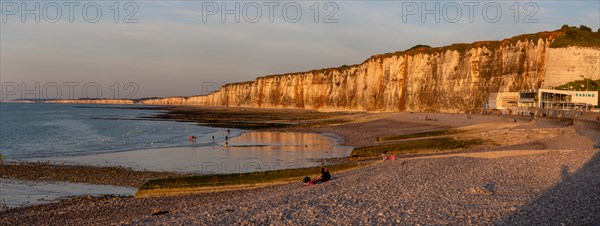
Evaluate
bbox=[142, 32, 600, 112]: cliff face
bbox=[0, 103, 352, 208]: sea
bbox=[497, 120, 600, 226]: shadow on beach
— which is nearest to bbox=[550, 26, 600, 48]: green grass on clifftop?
bbox=[142, 32, 600, 112]: cliff face

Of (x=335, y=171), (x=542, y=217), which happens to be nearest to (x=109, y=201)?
(x=335, y=171)

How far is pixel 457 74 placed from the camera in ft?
279

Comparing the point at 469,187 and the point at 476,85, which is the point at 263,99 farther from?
the point at 469,187

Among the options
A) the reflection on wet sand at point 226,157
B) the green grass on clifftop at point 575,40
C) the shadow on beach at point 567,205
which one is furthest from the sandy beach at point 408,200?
the green grass on clifftop at point 575,40

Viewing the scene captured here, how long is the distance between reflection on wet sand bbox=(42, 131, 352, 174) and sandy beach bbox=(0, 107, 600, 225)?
833 centimetres

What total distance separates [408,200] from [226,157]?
68.0 feet

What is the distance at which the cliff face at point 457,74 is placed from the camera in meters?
72.6

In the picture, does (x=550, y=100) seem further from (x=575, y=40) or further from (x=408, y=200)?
(x=408, y=200)

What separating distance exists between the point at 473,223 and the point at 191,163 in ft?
70.9

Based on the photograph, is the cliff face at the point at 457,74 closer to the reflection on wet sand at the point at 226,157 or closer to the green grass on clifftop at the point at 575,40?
the green grass on clifftop at the point at 575,40

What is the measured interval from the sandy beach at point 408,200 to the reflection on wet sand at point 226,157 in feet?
27.3

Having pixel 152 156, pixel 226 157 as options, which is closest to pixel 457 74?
pixel 226 157

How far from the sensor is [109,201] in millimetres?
17531

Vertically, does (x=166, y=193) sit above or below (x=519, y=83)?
below
